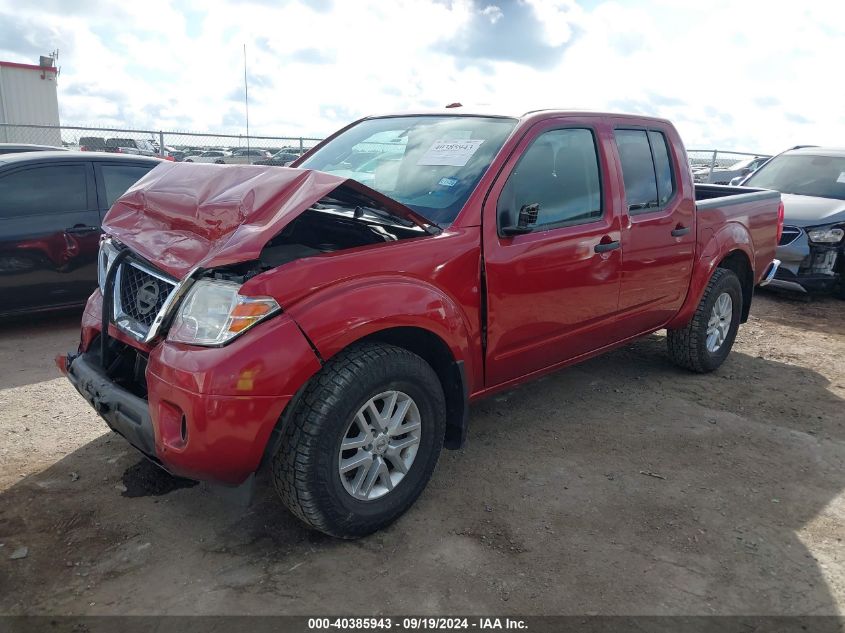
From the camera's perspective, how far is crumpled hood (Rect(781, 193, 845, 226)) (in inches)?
308

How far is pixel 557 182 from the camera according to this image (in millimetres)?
3664

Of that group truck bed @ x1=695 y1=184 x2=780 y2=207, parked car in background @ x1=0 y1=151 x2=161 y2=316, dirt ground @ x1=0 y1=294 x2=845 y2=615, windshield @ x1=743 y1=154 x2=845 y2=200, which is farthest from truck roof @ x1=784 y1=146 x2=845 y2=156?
parked car in background @ x1=0 y1=151 x2=161 y2=316

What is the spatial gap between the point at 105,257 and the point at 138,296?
20.3 inches

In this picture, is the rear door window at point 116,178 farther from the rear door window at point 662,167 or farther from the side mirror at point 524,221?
the rear door window at point 662,167

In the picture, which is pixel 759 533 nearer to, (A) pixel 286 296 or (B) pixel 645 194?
(B) pixel 645 194

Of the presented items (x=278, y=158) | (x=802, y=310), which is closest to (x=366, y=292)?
(x=802, y=310)

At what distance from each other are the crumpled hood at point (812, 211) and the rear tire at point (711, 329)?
3.34m

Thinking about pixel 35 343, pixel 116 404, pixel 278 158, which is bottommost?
pixel 35 343

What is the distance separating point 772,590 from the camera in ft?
8.80

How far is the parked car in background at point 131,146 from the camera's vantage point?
12242 millimetres

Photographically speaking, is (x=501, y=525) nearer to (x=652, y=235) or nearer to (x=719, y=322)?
(x=652, y=235)

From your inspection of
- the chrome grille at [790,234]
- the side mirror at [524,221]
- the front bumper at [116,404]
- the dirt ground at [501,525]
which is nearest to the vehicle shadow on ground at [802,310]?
the chrome grille at [790,234]

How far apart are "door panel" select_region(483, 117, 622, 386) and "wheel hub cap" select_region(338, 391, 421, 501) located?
0.61 m

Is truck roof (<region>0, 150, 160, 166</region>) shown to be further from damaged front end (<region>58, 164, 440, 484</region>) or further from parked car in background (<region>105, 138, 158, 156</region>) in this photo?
parked car in background (<region>105, 138, 158, 156</region>)
